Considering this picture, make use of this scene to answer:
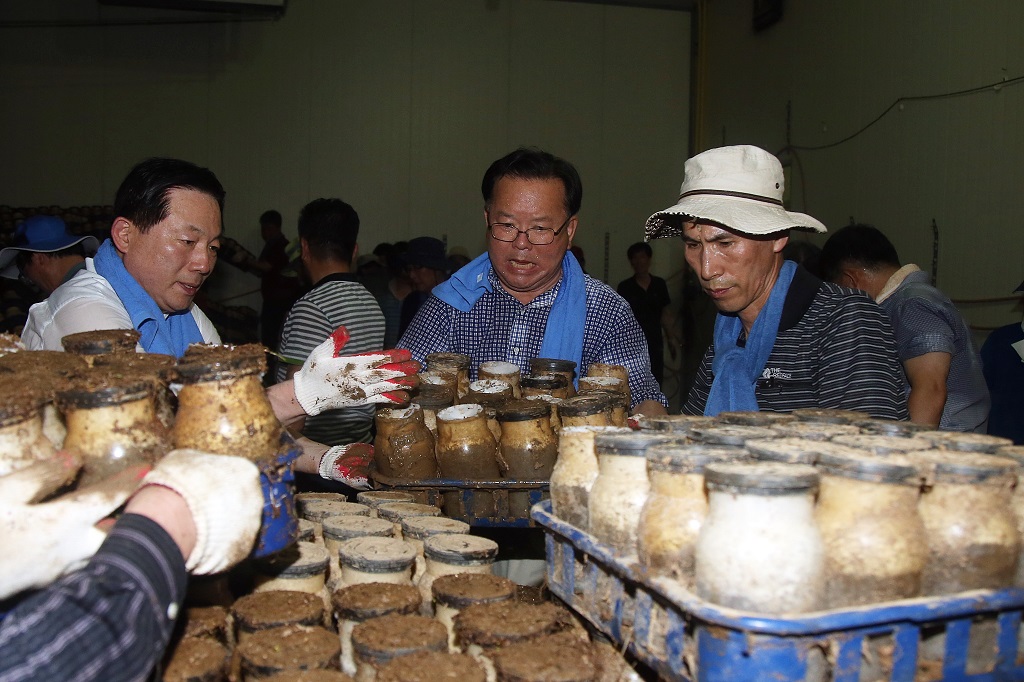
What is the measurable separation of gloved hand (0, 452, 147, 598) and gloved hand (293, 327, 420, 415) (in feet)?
3.59

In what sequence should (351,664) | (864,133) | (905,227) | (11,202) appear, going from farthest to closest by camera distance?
(11,202), (864,133), (905,227), (351,664)

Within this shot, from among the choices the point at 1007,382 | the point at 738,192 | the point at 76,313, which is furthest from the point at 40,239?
the point at 1007,382

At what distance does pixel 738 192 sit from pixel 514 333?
1.25 meters

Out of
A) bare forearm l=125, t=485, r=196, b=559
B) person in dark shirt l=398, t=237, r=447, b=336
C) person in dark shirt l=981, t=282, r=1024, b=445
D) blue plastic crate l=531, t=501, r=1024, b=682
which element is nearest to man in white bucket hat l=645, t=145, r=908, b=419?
blue plastic crate l=531, t=501, r=1024, b=682

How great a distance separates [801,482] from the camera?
4.40 ft

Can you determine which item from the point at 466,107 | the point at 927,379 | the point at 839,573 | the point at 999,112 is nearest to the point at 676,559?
the point at 839,573

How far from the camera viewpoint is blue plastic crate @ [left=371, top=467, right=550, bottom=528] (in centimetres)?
263

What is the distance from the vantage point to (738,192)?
2.73 meters

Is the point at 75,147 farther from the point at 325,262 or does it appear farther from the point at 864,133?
the point at 864,133

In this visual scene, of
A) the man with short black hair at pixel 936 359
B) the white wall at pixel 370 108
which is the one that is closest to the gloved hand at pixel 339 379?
the man with short black hair at pixel 936 359

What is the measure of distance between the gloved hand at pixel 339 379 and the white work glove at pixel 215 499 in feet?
3.27

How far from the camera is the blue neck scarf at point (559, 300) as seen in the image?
11.6 ft

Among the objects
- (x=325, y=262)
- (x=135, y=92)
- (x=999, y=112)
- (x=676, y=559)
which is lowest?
(x=676, y=559)

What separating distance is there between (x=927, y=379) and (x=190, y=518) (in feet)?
10.6
